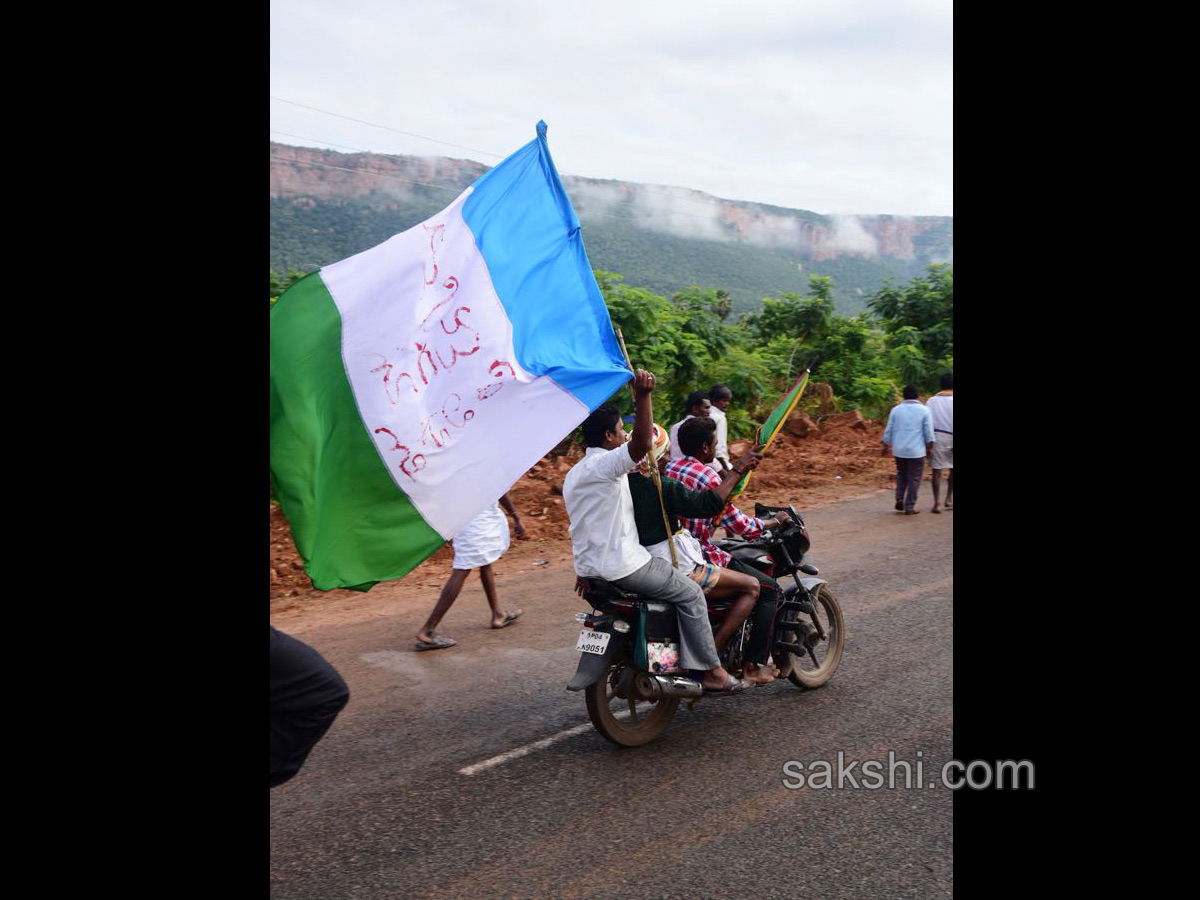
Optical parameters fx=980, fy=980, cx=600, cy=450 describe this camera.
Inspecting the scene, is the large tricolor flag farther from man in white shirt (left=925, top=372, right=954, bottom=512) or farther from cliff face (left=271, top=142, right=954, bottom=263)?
cliff face (left=271, top=142, right=954, bottom=263)

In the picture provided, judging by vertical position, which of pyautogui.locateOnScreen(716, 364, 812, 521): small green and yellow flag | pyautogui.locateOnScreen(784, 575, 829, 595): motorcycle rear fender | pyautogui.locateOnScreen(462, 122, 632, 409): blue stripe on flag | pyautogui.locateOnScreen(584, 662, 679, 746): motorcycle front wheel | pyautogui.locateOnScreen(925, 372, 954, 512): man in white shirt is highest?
pyautogui.locateOnScreen(462, 122, 632, 409): blue stripe on flag

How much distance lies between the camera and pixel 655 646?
16.0 feet

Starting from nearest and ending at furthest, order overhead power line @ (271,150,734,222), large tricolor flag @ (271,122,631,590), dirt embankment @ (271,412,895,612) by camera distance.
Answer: large tricolor flag @ (271,122,631,590)
dirt embankment @ (271,412,895,612)
overhead power line @ (271,150,734,222)

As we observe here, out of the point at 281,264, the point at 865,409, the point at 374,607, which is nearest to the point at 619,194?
the point at 281,264

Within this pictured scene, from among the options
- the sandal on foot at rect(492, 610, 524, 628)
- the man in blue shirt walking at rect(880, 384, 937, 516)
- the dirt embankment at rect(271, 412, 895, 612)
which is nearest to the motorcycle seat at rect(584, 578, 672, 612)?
the sandal on foot at rect(492, 610, 524, 628)

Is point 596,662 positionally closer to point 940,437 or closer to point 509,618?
point 509,618

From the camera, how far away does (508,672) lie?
621cm

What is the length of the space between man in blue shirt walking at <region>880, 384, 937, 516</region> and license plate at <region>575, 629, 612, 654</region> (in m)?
7.45

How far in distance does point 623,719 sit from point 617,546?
1.14 meters

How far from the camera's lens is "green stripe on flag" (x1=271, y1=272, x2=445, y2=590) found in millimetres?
3600

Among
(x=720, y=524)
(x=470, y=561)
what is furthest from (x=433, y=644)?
(x=720, y=524)

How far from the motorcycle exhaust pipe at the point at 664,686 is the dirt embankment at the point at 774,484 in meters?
3.63

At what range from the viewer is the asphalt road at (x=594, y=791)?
370cm
